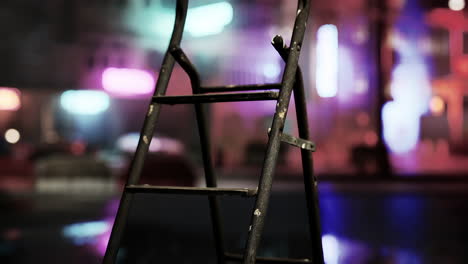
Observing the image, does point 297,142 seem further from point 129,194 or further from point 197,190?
point 129,194

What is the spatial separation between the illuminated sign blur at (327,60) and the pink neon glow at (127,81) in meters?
4.61

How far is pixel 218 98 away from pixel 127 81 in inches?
494

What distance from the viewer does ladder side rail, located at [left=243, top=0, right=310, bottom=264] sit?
108 cm

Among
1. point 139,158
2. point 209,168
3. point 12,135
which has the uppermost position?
point 12,135

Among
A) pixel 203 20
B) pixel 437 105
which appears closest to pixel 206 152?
pixel 203 20

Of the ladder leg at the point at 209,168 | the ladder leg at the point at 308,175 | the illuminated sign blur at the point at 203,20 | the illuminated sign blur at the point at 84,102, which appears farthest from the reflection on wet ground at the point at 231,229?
the illuminated sign blur at the point at 84,102

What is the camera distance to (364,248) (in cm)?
304

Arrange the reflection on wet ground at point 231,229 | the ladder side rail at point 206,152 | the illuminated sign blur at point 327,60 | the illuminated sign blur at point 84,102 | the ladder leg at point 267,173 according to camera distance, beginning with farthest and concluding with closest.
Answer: the illuminated sign blur at point 84,102 < the illuminated sign blur at point 327,60 < the reflection on wet ground at point 231,229 < the ladder side rail at point 206,152 < the ladder leg at point 267,173

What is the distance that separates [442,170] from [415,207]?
6677 mm

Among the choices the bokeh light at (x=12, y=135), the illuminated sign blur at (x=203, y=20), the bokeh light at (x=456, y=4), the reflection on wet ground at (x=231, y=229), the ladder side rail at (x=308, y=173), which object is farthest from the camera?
A: the bokeh light at (x=12, y=135)

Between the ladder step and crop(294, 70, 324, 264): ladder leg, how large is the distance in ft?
0.79

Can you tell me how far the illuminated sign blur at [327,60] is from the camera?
13.8m

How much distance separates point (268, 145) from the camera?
44.4 inches

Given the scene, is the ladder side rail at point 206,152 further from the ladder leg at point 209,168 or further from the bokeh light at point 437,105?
the bokeh light at point 437,105
